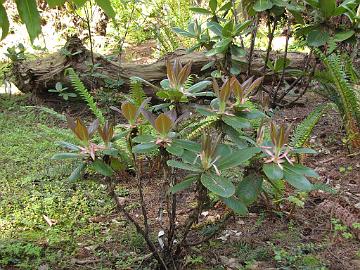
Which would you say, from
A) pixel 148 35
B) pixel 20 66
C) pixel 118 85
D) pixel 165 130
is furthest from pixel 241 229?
pixel 148 35

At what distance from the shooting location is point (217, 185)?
5.65 ft

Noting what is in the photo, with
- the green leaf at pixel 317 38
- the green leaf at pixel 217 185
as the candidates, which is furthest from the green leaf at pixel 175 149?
the green leaf at pixel 317 38

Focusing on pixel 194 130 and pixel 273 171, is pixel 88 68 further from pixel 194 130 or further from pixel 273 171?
pixel 273 171

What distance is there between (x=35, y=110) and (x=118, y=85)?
1118 millimetres

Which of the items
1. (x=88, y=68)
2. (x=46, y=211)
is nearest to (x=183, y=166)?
(x=46, y=211)

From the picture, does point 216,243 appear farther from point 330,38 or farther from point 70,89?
point 70,89

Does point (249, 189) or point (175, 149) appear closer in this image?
point (175, 149)

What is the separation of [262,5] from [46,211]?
2251 millimetres

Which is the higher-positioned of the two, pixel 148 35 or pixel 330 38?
pixel 148 35

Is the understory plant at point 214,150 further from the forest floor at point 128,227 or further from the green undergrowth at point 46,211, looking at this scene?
the green undergrowth at point 46,211

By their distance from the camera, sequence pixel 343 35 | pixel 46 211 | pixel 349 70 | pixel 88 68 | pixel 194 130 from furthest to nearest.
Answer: pixel 88 68, pixel 349 70, pixel 343 35, pixel 46 211, pixel 194 130

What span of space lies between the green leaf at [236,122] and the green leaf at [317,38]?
5.55ft

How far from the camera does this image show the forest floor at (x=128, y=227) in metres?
2.48

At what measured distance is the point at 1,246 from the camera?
2.54m
